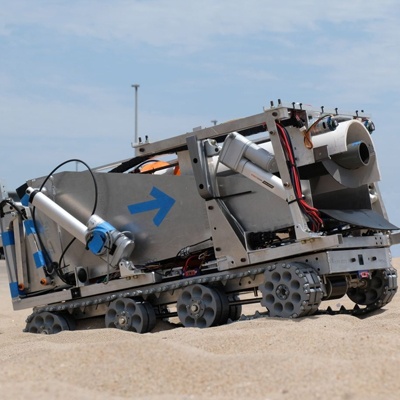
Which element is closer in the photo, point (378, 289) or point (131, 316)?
point (131, 316)

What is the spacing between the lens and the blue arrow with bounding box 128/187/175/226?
962 cm

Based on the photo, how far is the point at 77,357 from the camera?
18.1 ft

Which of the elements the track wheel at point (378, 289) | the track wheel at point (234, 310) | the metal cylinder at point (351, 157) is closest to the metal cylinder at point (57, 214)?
the track wheel at point (234, 310)

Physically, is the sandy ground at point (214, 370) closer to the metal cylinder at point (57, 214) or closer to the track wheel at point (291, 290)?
the track wheel at point (291, 290)

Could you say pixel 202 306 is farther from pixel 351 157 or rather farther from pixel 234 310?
pixel 351 157

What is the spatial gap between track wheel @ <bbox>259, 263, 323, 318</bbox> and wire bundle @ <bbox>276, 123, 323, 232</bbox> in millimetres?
458

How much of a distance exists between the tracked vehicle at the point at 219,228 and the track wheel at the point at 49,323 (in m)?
0.02

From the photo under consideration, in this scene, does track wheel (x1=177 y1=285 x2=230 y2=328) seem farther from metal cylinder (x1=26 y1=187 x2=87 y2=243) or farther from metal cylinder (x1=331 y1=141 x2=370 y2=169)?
metal cylinder (x1=331 y1=141 x2=370 y2=169)

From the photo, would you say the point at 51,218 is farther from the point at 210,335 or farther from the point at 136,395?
the point at 136,395

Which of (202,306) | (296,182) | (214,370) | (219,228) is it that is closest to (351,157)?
(296,182)

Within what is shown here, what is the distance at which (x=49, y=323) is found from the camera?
10.5 m

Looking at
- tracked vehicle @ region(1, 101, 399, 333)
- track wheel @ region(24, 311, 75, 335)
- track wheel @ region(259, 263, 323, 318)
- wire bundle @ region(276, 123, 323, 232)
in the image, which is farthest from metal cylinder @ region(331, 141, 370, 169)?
track wheel @ region(24, 311, 75, 335)

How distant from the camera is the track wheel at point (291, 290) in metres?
8.40

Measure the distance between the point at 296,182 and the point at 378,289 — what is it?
2.24m
